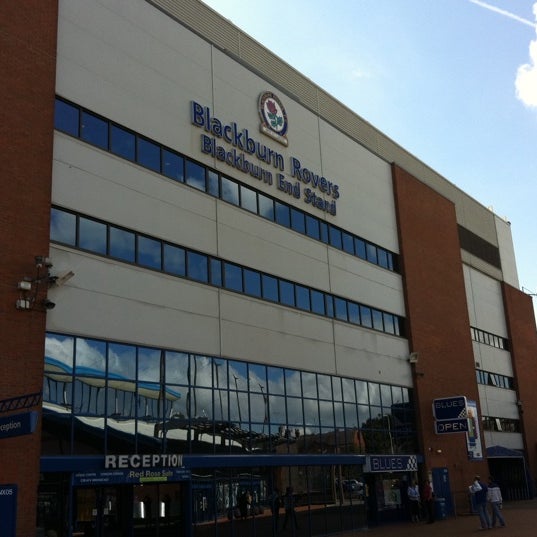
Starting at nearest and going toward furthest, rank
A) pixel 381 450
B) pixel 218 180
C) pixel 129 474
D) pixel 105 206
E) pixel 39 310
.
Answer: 1. pixel 39 310
2. pixel 129 474
3. pixel 105 206
4. pixel 218 180
5. pixel 381 450

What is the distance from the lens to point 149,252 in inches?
896

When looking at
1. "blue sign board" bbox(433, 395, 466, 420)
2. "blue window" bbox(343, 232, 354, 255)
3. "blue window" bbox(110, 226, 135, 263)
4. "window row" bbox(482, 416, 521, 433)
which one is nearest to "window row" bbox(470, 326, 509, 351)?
"window row" bbox(482, 416, 521, 433)

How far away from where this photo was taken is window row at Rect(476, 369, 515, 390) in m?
44.8

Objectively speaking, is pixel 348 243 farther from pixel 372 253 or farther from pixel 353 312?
pixel 353 312

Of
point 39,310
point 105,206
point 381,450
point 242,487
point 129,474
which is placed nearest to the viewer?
point 39,310

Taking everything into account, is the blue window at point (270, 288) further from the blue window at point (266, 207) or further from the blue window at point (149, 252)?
the blue window at point (149, 252)

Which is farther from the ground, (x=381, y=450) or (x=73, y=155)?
(x=73, y=155)

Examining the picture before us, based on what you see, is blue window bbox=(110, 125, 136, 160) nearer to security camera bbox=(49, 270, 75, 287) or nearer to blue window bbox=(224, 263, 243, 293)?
security camera bbox=(49, 270, 75, 287)

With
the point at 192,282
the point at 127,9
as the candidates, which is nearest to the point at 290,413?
the point at 192,282

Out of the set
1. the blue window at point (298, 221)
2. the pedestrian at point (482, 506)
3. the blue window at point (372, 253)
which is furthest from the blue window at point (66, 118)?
the pedestrian at point (482, 506)

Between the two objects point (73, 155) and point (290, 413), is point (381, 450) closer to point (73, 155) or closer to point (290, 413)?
point (290, 413)

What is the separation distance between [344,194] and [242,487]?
15.4 metres

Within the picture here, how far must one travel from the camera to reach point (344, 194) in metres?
33.3

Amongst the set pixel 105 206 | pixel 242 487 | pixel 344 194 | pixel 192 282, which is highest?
pixel 344 194
